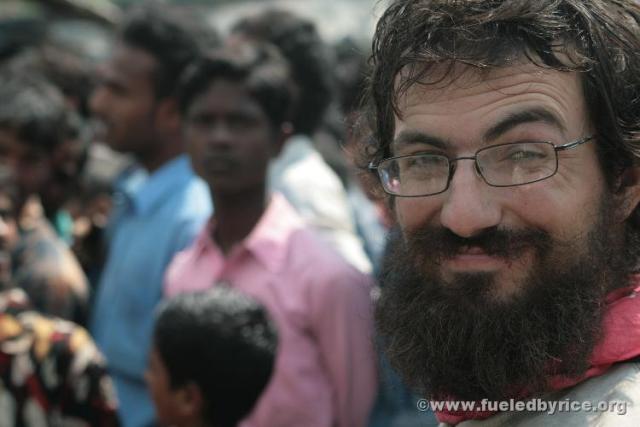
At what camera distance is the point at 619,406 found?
1784 millimetres

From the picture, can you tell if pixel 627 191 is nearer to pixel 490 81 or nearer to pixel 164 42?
pixel 490 81

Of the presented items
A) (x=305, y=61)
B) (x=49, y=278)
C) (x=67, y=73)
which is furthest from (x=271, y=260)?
(x=67, y=73)

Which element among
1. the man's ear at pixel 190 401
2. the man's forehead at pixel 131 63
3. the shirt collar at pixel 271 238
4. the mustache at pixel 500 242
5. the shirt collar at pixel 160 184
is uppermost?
the man's forehead at pixel 131 63

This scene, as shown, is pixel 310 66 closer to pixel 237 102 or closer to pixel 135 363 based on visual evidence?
pixel 237 102

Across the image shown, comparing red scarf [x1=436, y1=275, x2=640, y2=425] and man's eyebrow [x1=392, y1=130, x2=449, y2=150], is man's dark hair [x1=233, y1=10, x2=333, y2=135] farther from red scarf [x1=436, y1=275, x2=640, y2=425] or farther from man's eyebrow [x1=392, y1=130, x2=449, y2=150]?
red scarf [x1=436, y1=275, x2=640, y2=425]

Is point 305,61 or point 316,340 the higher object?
point 305,61

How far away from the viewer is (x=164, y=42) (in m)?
5.17

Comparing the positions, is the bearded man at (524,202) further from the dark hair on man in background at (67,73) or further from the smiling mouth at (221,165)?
the dark hair on man in background at (67,73)

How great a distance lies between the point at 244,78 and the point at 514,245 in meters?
2.55

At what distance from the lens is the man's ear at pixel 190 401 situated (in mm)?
3283

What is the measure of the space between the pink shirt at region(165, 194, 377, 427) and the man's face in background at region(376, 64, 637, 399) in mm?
1554

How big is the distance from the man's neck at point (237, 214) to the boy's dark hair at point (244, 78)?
39 cm
